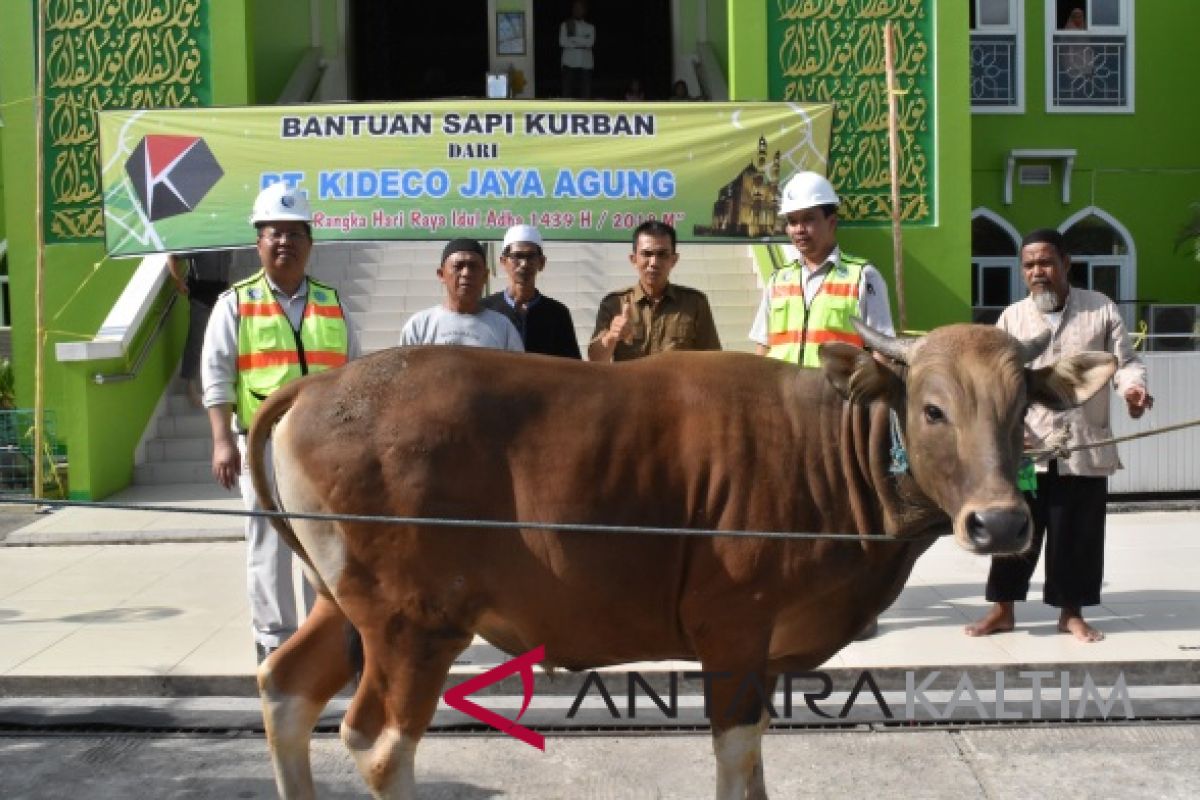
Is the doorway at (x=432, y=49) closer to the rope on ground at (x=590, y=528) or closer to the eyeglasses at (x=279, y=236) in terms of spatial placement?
the eyeglasses at (x=279, y=236)

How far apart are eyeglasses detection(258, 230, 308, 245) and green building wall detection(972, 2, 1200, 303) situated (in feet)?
46.3

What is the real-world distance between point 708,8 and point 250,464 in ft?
49.5

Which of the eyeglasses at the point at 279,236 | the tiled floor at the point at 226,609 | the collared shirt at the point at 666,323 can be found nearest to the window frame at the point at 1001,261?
the tiled floor at the point at 226,609

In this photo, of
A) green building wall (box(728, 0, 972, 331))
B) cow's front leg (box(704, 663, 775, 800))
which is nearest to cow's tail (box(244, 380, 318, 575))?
cow's front leg (box(704, 663, 775, 800))

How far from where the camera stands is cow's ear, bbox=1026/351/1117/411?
3898 millimetres

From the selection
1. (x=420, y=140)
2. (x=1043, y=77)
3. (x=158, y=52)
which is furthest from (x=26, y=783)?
(x=1043, y=77)

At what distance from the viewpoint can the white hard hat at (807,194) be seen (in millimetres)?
5895

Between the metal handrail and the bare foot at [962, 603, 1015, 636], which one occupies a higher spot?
the metal handrail

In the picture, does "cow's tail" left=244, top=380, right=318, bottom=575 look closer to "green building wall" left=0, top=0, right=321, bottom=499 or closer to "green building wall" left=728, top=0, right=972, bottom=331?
"green building wall" left=0, top=0, right=321, bottom=499

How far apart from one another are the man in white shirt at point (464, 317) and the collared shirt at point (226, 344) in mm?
600

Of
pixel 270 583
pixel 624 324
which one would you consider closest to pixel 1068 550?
pixel 624 324

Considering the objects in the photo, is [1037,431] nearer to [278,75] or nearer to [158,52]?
[158,52]

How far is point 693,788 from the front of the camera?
513cm

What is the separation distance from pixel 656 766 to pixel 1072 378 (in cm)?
242
